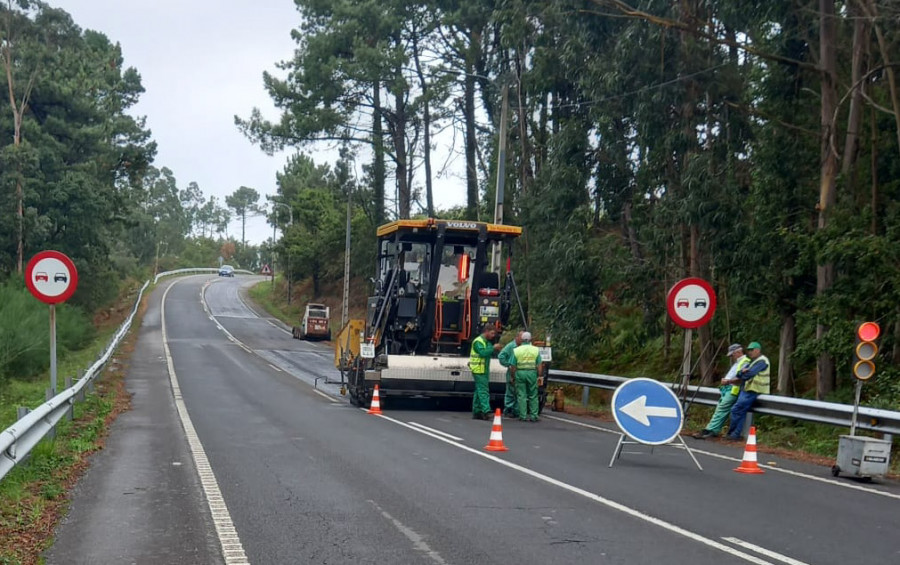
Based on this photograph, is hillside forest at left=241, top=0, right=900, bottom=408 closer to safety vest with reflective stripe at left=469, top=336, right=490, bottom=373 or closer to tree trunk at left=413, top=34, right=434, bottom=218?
safety vest with reflective stripe at left=469, top=336, right=490, bottom=373

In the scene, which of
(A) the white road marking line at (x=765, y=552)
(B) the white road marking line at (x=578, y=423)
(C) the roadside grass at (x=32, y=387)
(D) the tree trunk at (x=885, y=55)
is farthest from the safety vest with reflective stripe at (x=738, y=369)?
(C) the roadside grass at (x=32, y=387)

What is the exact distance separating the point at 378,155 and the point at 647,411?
37811mm

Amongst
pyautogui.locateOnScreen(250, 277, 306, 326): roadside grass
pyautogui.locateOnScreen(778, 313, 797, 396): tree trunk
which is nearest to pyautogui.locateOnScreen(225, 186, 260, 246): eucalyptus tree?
pyautogui.locateOnScreen(250, 277, 306, 326): roadside grass

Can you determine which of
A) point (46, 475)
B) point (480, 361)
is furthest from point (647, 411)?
point (46, 475)

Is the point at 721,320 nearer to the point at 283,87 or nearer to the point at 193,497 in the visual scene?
the point at 193,497

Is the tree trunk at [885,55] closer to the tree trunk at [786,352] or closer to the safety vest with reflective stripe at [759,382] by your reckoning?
the tree trunk at [786,352]

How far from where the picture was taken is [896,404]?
13680mm

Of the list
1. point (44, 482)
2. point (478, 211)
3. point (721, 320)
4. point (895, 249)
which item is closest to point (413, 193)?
point (478, 211)

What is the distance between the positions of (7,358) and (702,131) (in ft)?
64.0

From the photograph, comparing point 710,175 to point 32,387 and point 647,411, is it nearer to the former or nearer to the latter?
point 647,411

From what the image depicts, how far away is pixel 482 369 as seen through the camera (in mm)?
16828

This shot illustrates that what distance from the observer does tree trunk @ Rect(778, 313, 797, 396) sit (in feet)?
59.1

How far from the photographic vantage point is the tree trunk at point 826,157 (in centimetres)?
Answer: 1622

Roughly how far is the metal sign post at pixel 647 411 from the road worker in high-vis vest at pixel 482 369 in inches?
226
